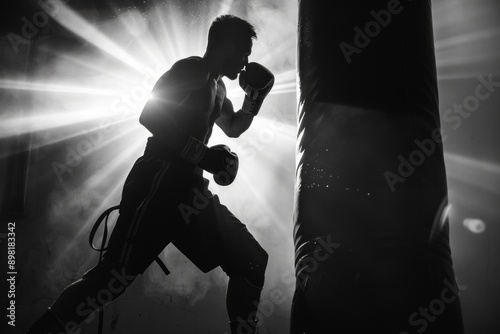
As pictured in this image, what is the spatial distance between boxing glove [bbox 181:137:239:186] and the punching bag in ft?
1.42

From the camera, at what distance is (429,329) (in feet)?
→ 3.98

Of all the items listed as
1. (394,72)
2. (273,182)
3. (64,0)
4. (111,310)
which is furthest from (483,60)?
(64,0)

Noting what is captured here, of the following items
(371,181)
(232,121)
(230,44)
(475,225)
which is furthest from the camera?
(475,225)

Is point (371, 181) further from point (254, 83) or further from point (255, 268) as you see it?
point (254, 83)

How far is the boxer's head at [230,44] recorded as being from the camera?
2.15 m

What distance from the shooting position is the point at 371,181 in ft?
4.56

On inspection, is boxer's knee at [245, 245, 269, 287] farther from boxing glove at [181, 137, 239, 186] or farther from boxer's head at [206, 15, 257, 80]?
boxer's head at [206, 15, 257, 80]

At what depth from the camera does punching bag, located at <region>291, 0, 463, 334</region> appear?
1.26 metres

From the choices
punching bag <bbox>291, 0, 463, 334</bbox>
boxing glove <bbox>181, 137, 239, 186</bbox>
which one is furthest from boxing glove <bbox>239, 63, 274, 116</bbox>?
punching bag <bbox>291, 0, 463, 334</bbox>

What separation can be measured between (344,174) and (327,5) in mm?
708

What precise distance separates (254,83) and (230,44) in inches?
11.1

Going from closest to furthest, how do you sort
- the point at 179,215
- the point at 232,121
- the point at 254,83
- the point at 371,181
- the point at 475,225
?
1. the point at 371,181
2. the point at 179,215
3. the point at 254,83
4. the point at 232,121
5. the point at 475,225

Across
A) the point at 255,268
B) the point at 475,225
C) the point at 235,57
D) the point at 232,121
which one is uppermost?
the point at 235,57

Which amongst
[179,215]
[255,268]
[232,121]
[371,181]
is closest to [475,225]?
[232,121]
